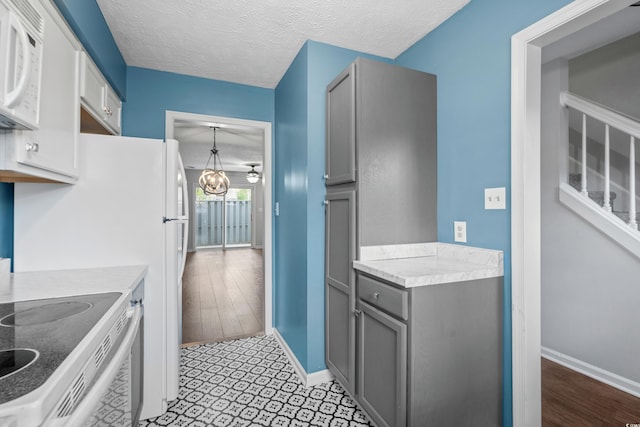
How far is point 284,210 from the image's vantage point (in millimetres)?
2719

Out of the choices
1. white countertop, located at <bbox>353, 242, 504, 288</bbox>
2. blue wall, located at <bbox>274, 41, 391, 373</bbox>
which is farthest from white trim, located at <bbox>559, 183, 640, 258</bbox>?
blue wall, located at <bbox>274, 41, 391, 373</bbox>

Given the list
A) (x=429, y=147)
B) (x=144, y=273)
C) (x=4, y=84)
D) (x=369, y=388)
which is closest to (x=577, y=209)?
(x=429, y=147)

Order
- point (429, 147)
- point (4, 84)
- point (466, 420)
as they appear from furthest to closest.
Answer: point (429, 147), point (466, 420), point (4, 84)

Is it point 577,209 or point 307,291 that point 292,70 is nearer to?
point 307,291

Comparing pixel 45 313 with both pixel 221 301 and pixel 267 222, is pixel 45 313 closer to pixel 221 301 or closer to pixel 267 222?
pixel 267 222

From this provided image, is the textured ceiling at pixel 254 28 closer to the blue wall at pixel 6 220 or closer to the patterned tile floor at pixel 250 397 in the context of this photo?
the blue wall at pixel 6 220

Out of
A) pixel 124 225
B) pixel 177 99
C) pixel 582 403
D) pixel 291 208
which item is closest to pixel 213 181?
pixel 177 99

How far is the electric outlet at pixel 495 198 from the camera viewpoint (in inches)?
60.1

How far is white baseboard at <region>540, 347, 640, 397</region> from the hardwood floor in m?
2.59

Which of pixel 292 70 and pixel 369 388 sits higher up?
pixel 292 70

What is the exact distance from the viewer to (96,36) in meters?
1.79

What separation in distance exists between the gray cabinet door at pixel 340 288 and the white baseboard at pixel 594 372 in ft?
5.99

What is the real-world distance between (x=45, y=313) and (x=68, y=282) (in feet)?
1.40

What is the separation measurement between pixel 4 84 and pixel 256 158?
6.48 m
